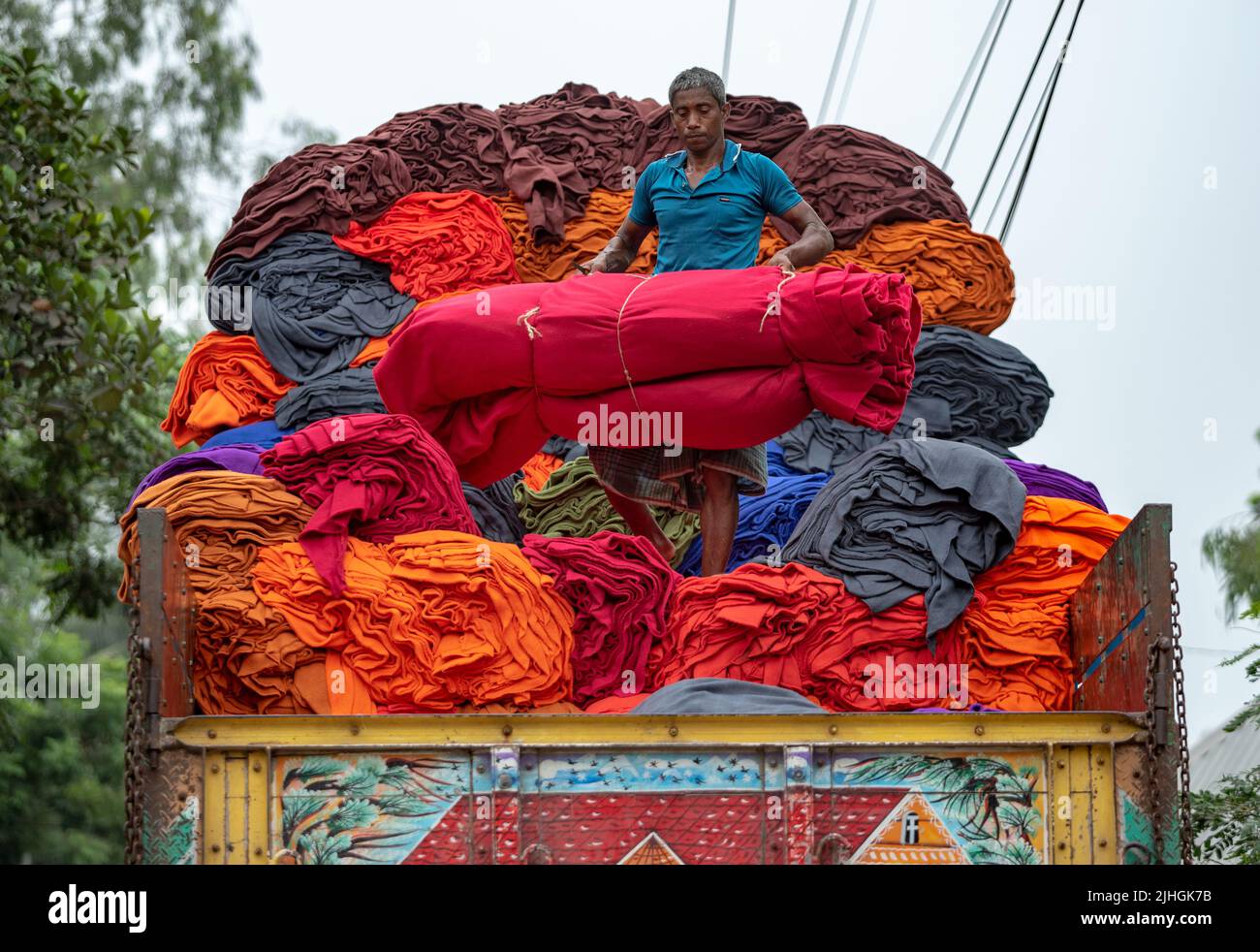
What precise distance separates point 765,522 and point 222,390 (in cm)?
234

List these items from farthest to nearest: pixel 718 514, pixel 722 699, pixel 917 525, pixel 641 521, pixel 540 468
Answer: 1. pixel 540 468
2. pixel 641 521
3. pixel 718 514
4. pixel 917 525
5. pixel 722 699

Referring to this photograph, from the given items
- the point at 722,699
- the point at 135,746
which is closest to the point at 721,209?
the point at 722,699

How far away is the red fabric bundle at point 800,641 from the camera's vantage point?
5.56 metres

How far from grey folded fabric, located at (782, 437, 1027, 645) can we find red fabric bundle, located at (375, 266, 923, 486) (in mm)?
197

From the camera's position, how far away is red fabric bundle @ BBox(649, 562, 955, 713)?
5562 millimetres

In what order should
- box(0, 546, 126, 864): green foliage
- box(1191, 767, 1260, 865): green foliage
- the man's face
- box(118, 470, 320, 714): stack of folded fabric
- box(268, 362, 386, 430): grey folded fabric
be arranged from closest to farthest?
box(118, 470, 320, 714): stack of folded fabric, the man's face, box(1191, 767, 1260, 865): green foliage, box(268, 362, 386, 430): grey folded fabric, box(0, 546, 126, 864): green foliage

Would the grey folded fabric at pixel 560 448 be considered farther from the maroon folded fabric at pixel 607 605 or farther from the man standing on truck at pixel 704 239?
the maroon folded fabric at pixel 607 605

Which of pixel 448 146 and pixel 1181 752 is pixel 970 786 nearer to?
pixel 1181 752

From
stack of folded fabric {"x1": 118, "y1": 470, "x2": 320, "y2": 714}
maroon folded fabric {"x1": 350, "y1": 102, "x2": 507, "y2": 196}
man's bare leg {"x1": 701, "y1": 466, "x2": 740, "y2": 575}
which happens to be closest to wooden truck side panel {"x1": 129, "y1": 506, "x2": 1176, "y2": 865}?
stack of folded fabric {"x1": 118, "y1": 470, "x2": 320, "y2": 714}

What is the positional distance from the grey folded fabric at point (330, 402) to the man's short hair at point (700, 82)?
5.76 feet

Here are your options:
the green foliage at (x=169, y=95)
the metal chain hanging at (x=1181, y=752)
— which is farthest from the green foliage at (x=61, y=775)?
the metal chain hanging at (x=1181, y=752)

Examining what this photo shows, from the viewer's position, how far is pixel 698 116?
6.45 meters

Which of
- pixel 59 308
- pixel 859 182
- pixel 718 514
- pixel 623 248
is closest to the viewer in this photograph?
pixel 718 514

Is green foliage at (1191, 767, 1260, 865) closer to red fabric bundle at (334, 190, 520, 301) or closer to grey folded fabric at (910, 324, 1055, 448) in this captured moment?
grey folded fabric at (910, 324, 1055, 448)
